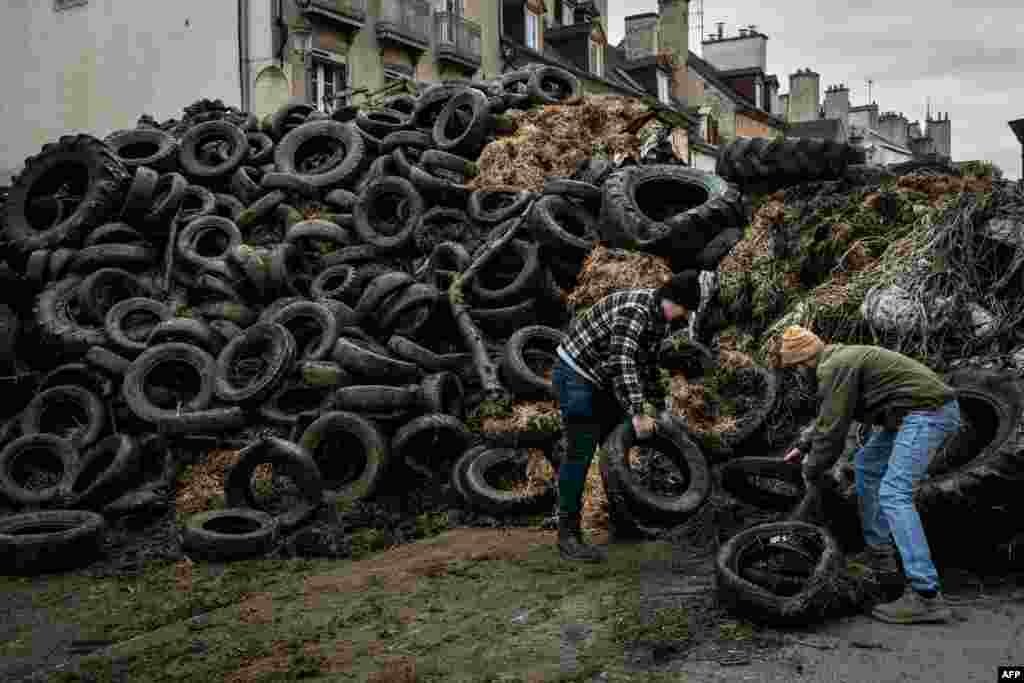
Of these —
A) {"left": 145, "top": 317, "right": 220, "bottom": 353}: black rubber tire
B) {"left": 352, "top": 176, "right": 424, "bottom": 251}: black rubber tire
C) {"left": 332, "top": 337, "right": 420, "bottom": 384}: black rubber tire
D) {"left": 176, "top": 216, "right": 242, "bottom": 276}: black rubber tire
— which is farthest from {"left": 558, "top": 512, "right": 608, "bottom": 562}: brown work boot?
{"left": 176, "top": 216, "right": 242, "bottom": 276}: black rubber tire

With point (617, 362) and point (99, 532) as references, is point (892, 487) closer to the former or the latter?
point (617, 362)

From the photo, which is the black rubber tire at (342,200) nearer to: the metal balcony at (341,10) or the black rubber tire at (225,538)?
the black rubber tire at (225,538)

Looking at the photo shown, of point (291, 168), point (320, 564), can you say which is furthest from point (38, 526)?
point (291, 168)

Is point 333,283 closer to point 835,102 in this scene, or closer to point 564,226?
point 564,226

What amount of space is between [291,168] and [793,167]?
738 centimetres

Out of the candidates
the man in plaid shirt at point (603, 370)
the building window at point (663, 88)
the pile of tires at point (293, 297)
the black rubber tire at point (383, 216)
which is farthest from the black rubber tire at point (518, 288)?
the building window at point (663, 88)

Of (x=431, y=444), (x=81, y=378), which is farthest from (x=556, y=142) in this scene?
(x=81, y=378)

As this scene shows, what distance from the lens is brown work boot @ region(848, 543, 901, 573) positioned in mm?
5480

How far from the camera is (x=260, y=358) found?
10.3m

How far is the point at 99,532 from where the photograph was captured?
26.1 ft

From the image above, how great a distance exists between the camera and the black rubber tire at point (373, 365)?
930 cm

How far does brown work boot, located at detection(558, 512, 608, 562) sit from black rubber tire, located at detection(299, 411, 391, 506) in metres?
2.40

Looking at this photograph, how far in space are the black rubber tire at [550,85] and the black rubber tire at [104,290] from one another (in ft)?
22.6

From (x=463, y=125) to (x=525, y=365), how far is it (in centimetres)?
645
